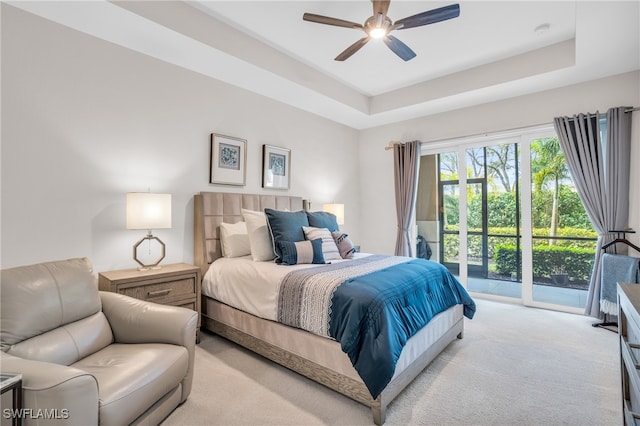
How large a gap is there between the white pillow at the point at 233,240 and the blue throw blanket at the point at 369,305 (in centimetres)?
100

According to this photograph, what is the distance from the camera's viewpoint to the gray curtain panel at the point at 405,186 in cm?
485

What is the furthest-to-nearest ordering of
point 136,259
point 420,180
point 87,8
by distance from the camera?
point 420,180
point 136,259
point 87,8

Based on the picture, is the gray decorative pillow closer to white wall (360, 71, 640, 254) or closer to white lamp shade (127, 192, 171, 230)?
white lamp shade (127, 192, 171, 230)

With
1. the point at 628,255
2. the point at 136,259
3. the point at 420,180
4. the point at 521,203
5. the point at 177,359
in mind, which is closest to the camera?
the point at 177,359

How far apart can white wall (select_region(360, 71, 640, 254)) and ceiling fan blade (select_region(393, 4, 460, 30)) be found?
2.43m

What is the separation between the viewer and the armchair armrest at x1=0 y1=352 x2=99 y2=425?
3.74 ft

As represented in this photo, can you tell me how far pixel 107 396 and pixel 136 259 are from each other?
1.60 m

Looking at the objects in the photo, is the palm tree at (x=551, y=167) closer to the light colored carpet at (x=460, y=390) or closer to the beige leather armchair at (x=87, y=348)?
the light colored carpet at (x=460, y=390)

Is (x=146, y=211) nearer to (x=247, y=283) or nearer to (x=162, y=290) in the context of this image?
(x=162, y=290)

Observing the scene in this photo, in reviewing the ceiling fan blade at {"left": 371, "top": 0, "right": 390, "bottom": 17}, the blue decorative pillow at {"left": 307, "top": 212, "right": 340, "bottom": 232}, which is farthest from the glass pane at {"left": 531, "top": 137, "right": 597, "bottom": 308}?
the ceiling fan blade at {"left": 371, "top": 0, "right": 390, "bottom": 17}

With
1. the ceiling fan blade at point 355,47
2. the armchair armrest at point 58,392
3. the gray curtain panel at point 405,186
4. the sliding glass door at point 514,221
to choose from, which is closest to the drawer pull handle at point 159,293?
the armchair armrest at point 58,392

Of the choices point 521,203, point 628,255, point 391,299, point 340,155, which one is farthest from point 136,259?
point 628,255

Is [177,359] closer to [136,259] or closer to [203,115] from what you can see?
[136,259]

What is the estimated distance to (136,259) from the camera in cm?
272
